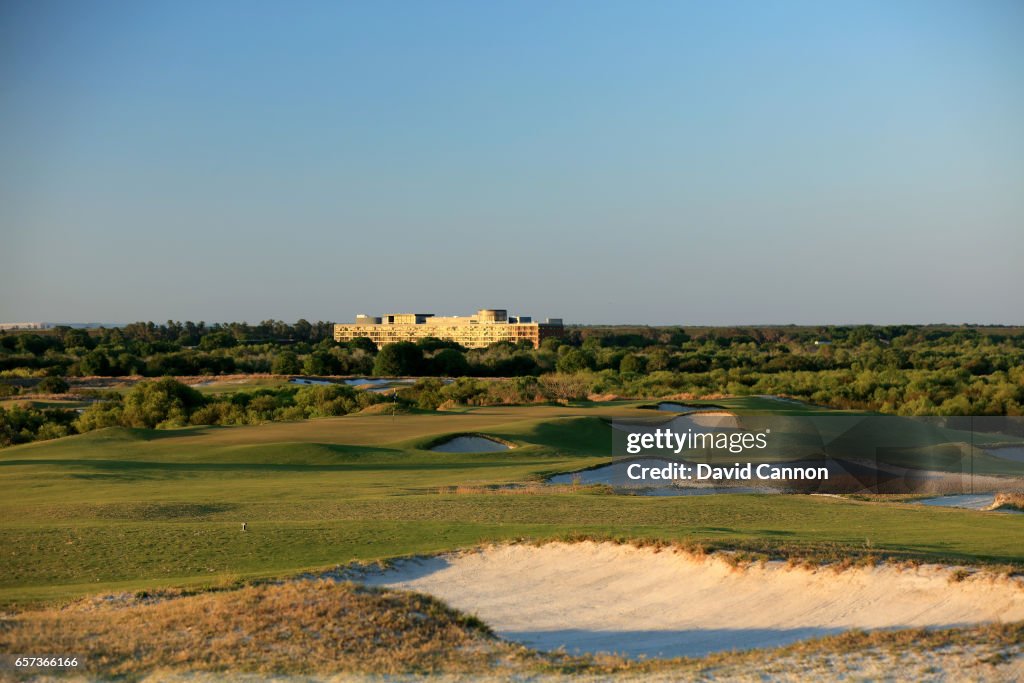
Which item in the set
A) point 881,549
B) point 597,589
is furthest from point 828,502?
point 597,589

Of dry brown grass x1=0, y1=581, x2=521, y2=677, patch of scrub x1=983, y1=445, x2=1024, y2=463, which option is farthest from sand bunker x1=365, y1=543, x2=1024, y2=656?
patch of scrub x1=983, y1=445, x2=1024, y2=463

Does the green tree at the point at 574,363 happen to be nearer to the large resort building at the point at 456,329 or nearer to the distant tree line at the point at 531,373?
the distant tree line at the point at 531,373

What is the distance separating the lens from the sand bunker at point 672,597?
9711 millimetres

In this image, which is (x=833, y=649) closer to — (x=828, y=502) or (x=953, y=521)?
(x=953, y=521)

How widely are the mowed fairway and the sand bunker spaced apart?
2.17 ft

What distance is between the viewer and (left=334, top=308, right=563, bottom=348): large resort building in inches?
5541

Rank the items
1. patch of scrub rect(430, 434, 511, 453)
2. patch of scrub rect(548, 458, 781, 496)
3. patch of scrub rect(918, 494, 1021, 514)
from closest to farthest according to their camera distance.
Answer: patch of scrub rect(918, 494, 1021, 514) < patch of scrub rect(548, 458, 781, 496) < patch of scrub rect(430, 434, 511, 453)

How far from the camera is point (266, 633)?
9.09 metres

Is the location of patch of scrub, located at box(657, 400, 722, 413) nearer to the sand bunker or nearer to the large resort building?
the sand bunker

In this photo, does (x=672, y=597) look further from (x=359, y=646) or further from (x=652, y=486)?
(x=652, y=486)

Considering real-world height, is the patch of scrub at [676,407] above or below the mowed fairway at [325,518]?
below

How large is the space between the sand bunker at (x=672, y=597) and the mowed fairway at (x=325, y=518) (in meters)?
0.66

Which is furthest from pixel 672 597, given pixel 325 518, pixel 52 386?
pixel 52 386

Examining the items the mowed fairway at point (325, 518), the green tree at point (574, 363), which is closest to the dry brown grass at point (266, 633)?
the mowed fairway at point (325, 518)
